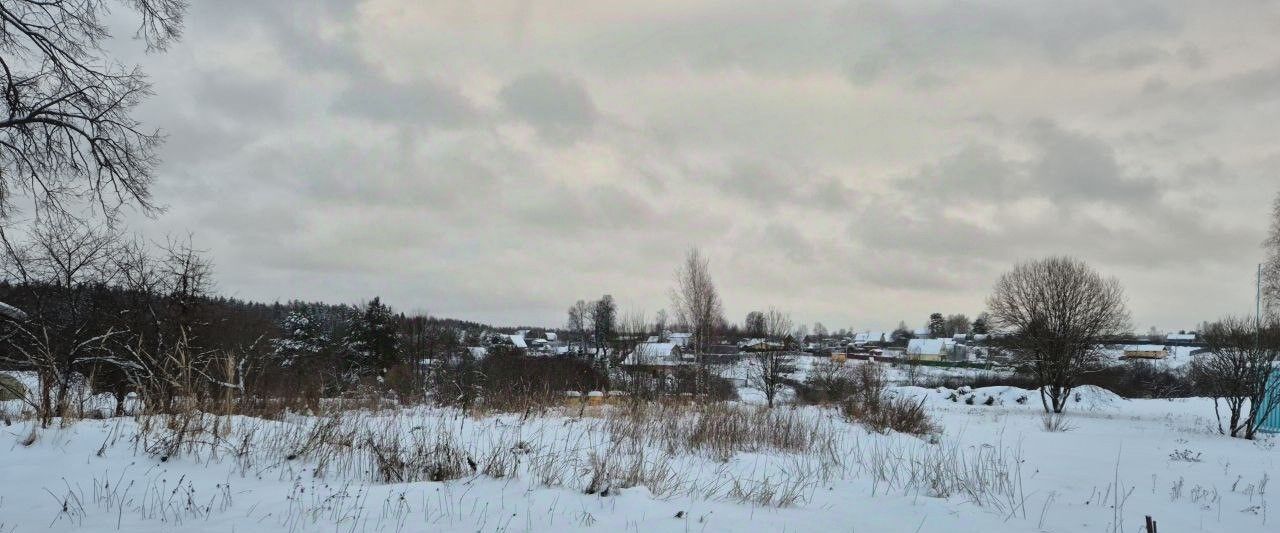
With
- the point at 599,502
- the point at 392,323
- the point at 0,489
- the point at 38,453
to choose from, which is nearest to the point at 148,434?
the point at 38,453

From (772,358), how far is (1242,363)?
17.2 metres

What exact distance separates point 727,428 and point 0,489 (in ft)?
26.7

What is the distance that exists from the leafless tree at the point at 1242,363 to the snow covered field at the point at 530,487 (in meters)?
7.29

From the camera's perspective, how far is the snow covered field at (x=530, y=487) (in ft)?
16.6

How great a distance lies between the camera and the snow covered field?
5.07 meters

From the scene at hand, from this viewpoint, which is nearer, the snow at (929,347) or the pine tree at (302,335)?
the pine tree at (302,335)

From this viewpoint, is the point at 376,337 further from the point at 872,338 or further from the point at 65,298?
the point at 872,338

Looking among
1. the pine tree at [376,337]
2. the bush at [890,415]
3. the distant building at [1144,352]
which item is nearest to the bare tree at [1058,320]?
the bush at [890,415]

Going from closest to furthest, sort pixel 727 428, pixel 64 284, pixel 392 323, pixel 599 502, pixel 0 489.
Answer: pixel 0 489 < pixel 599 502 < pixel 727 428 < pixel 64 284 < pixel 392 323

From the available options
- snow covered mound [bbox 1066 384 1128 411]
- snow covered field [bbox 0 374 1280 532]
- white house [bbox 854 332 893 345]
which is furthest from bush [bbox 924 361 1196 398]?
white house [bbox 854 332 893 345]

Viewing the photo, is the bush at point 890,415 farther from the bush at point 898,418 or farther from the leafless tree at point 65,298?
the leafless tree at point 65,298

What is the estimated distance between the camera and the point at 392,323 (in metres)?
46.8

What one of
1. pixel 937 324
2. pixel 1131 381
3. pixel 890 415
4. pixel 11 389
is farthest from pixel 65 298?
pixel 937 324

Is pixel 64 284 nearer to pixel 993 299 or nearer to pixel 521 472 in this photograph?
pixel 521 472
